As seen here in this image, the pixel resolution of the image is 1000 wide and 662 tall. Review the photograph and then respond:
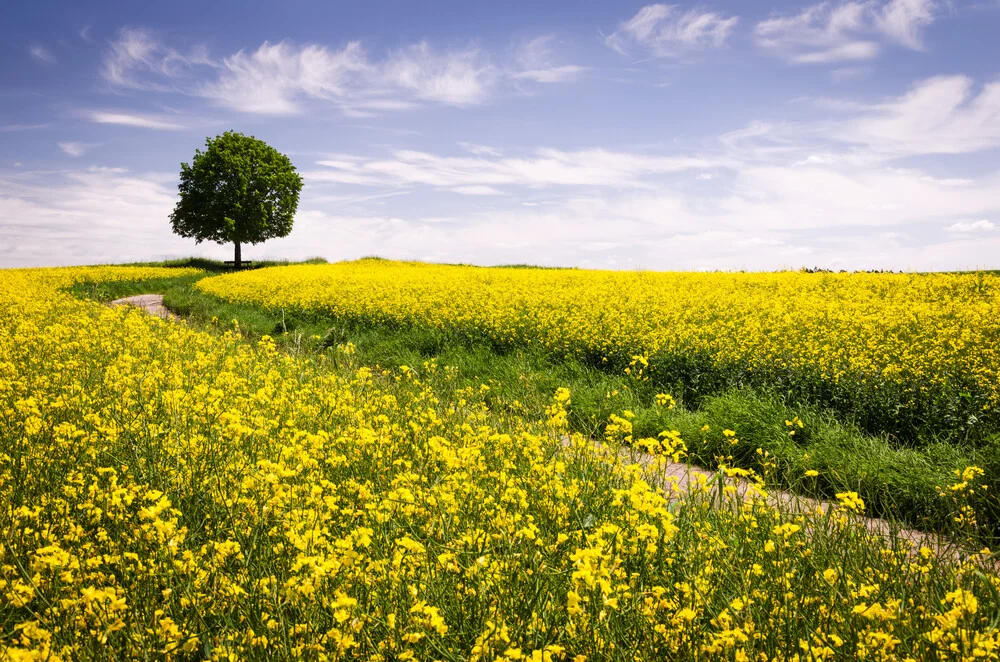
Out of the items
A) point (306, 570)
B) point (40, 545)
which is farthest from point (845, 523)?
point (40, 545)

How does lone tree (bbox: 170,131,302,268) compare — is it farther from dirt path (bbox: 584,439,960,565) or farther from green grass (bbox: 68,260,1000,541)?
dirt path (bbox: 584,439,960,565)

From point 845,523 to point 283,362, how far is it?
6.64m

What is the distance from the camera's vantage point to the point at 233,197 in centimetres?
4519

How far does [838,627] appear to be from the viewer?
252cm

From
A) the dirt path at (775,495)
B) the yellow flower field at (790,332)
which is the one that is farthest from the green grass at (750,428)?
the yellow flower field at (790,332)

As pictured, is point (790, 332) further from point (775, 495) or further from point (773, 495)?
point (775, 495)

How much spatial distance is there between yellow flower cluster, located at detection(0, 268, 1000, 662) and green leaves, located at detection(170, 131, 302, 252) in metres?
44.0

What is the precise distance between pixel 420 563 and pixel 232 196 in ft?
157

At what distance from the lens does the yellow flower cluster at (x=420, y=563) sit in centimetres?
233

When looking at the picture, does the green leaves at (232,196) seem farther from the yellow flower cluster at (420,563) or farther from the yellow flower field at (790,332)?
the yellow flower cluster at (420,563)

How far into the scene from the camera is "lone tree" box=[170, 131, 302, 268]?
149ft

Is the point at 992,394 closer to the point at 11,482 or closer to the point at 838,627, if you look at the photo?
the point at 838,627

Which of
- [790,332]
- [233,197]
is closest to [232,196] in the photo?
[233,197]

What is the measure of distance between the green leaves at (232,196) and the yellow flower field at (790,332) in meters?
29.9
